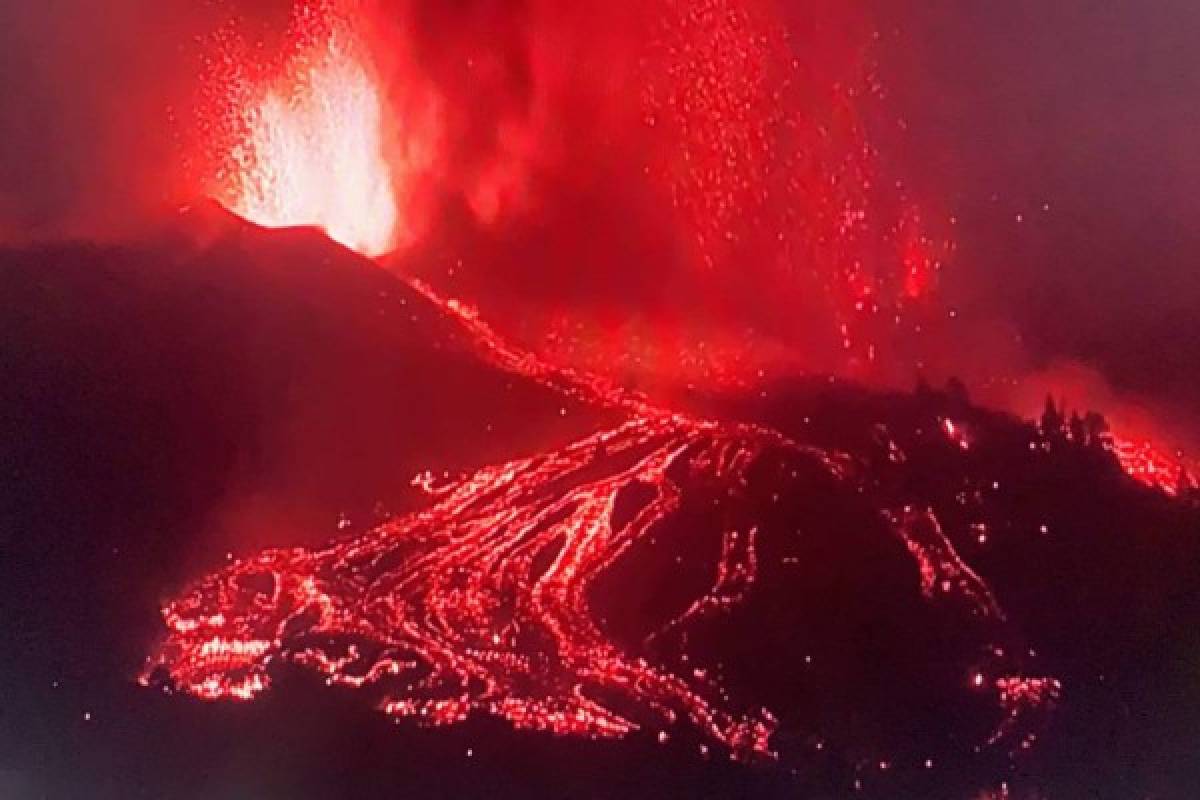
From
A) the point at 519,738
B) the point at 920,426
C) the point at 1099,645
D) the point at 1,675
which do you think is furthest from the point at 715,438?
the point at 1,675

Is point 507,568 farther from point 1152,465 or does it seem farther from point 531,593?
point 1152,465

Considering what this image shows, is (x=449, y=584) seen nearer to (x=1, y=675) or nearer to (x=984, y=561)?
(x=1, y=675)

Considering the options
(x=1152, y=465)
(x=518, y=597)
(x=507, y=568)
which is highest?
(x=1152, y=465)

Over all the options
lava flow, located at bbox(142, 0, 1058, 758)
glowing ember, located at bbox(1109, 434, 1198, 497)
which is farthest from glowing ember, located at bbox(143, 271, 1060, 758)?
glowing ember, located at bbox(1109, 434, 1198, 497)

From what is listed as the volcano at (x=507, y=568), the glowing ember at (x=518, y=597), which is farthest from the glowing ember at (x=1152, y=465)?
the glowing ember at (x=518, y=597)

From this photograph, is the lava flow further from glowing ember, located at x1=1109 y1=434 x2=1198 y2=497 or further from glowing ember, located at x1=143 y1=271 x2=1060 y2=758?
glowing ember, located at x1=1109 y1=434 x2=1198 y2=497

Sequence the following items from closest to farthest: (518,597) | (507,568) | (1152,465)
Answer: (518,597) < (507,568) < (1152,465)

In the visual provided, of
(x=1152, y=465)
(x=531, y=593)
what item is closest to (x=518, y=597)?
(x=531, y=593)

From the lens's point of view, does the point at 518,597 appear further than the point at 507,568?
No

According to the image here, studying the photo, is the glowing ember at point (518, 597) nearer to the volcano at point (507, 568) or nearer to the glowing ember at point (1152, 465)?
the volcano at point (507, 568)
